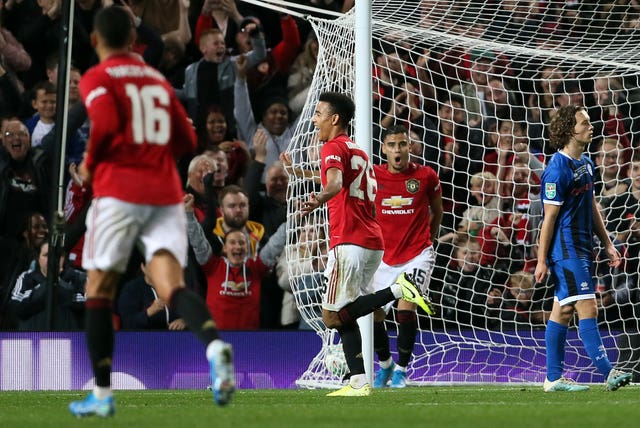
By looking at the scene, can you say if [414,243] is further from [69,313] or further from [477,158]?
[69,313]

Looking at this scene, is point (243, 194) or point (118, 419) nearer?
point (118, 419)

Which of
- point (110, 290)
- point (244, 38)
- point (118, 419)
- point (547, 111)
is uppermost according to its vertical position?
point (244, 38)

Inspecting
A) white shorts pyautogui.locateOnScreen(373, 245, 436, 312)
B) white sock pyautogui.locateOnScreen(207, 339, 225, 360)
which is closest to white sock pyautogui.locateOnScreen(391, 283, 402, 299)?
white shorts pyautogui.locateOnScreen(373, 245, 436, 312)

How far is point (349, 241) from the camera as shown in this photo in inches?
295

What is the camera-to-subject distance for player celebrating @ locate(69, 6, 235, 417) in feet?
16.3

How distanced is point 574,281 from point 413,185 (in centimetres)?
204

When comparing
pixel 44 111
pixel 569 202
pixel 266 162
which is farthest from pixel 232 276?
pixel 569 202

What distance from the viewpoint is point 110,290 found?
5098mm

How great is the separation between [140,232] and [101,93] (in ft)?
1.98

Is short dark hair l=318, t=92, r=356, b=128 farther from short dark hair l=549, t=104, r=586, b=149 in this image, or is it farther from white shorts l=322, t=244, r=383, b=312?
short dark hair l=549, t=104, r=586, b=149

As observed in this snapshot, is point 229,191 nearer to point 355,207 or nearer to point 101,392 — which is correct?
point 355,207

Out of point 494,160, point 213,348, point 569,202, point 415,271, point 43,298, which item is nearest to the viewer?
point 213,348

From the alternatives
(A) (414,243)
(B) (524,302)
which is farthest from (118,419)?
(B) (524,302)

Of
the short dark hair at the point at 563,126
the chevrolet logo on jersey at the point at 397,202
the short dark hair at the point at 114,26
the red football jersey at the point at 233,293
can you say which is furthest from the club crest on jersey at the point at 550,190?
the red football jersey at the point at 233,293
